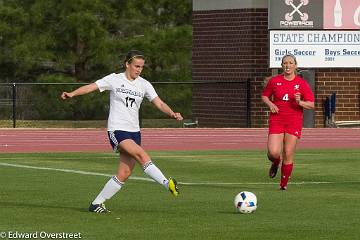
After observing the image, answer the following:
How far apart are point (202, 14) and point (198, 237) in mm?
32597

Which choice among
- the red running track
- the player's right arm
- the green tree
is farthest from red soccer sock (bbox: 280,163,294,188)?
the green tree

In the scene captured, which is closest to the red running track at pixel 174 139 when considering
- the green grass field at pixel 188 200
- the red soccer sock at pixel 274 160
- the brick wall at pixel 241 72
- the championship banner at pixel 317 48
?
the brick wall at pixel 241 72

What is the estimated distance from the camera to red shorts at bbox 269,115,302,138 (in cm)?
2006

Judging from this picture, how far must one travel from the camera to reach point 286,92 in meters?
19.9

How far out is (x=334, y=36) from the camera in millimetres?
44375

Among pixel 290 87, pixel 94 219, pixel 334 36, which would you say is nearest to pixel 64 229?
pixel 94 219

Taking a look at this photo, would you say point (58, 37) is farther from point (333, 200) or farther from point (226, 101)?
point (333, 200)

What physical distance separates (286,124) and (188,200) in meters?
2.67

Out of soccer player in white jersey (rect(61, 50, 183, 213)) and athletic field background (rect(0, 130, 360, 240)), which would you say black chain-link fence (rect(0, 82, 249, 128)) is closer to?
athletic field background (rect(0, 130, 360, 240))

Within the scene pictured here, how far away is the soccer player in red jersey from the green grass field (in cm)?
55

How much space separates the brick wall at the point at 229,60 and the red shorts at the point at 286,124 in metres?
23.8

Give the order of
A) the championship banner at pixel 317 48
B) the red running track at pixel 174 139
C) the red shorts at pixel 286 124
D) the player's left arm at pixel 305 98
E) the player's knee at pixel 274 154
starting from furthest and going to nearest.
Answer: the championship banner at pixel 317 48 < the red running track at pixel 174 139 < the player's knee at pixel 274 154 < the red shorts at pixel 286 124 < the player's left arm at pixel 305 98

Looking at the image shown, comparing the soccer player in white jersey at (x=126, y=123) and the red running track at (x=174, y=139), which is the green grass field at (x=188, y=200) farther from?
the red running track at (x=174, y=139)

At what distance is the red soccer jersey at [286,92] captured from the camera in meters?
19.9
